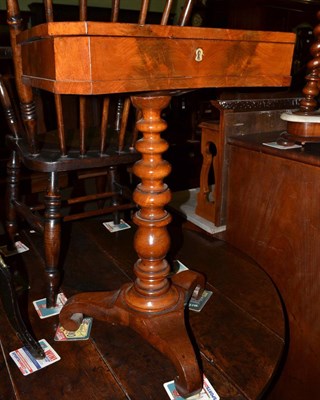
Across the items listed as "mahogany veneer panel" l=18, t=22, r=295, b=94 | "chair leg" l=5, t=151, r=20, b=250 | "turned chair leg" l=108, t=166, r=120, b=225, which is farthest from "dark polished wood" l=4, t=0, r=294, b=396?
"turned chair leg" l=108, t=166, r=120, b=225

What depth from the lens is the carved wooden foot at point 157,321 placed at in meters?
0.69

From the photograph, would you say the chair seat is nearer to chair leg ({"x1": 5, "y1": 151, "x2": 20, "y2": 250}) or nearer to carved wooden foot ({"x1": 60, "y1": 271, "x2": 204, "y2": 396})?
chair leg ({"x1": 5, "y1": 151, "x2": 20, "y2": 250})

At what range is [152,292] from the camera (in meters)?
0.81

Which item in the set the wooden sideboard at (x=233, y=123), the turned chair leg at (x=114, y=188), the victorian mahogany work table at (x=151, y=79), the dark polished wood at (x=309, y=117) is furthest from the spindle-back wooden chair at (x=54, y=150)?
the dark polished wood at (x=309, y=117)

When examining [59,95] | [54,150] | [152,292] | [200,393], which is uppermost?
[59,95]

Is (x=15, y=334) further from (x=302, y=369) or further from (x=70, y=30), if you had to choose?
(x=302, y=369)

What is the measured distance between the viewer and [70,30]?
509 mm

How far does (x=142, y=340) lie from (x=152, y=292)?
0.12m

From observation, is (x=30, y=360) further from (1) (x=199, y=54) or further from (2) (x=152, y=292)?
(1) (x=199, y=54)

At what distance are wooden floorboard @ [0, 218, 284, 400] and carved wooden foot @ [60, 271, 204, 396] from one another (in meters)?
0.04

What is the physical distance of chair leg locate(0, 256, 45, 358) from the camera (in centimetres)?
77

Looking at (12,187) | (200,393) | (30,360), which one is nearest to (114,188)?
(12,187)

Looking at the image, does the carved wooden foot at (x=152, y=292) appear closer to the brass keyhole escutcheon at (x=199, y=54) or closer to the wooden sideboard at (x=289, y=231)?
the brass keyhole escutcheon at (x=199, y=54)

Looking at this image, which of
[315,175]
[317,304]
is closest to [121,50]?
[315,175]
